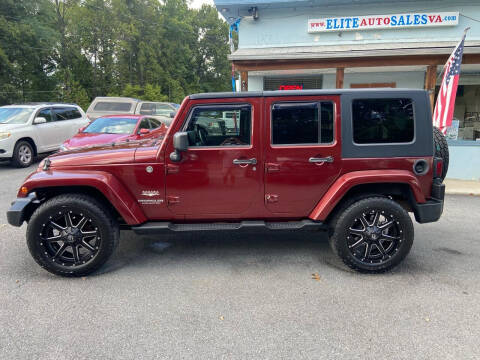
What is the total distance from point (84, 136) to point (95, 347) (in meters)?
7.01

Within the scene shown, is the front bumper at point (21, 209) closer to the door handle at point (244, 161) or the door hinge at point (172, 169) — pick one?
the door hinge at point (172, 169)

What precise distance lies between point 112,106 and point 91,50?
1811cm

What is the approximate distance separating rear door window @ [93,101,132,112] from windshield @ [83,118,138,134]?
499 cm

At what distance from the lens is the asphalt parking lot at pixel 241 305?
7.89 feet

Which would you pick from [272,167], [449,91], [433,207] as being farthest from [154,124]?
[433,207]

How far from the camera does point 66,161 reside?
3.46 meters

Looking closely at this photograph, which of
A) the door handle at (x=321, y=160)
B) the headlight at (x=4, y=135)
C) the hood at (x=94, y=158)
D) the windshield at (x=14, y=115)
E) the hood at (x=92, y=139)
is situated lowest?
the door handle at (x=321, y=160)

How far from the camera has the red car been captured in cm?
800

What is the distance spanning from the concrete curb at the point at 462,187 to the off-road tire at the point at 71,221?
6936 mm

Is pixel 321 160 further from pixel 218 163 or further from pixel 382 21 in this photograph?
pixel 382 21

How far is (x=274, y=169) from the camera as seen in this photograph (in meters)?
3.43

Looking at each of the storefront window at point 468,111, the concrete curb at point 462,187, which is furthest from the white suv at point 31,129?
the storefront window at point 468,111

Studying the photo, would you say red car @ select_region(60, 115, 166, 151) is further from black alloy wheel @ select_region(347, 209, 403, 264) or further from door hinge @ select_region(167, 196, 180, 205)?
black alloy wheel @ select_region(347, 209, 403, 264)

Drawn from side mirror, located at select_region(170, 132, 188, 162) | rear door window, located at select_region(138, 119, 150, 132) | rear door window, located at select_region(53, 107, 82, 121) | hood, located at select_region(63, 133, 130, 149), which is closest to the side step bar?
side mirror, located at select_region(170, 132, 188, 162)
